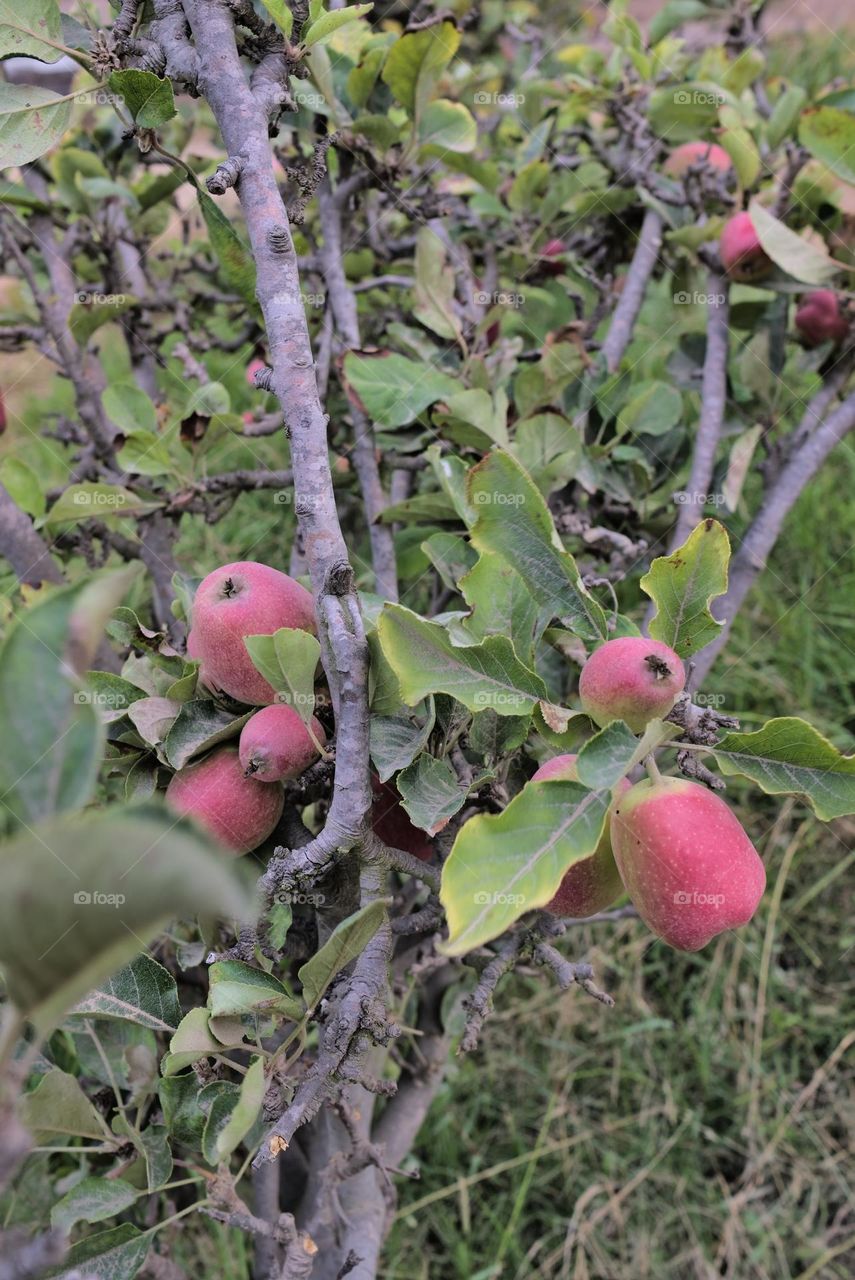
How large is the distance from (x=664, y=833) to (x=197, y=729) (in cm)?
33

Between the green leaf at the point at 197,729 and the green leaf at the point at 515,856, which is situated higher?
the green leaf at the point at 515,856

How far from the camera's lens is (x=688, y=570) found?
2.17 feet

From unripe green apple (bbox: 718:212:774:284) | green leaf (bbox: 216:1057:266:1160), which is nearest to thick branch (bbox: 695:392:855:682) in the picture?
unripe green apple (bbox: 718:212:774:284)

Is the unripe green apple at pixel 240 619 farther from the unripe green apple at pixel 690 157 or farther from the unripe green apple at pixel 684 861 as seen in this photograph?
the unripe green apple at pixel 690 157

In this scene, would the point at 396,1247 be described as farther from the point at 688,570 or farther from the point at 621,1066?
the point at 688,570

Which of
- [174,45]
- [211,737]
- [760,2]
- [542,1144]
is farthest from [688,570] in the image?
[760,2]

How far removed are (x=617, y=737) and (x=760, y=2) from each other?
4.71ft

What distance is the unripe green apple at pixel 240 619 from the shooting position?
71cm

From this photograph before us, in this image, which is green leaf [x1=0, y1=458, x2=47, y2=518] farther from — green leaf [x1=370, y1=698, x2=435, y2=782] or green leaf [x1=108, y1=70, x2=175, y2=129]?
green leaf [x1=370, y1=698, x2=435, y2=782]

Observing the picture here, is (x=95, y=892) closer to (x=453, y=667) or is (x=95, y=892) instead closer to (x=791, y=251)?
(x=453, y=667)

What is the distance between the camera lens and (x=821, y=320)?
4.00 feet

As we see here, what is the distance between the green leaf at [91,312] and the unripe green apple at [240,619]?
24.0 inches

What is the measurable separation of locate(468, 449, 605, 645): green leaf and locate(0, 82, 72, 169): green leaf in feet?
1.29

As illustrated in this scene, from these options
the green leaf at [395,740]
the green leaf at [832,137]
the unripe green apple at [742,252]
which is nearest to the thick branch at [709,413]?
the unripe green apple at [742,252]
